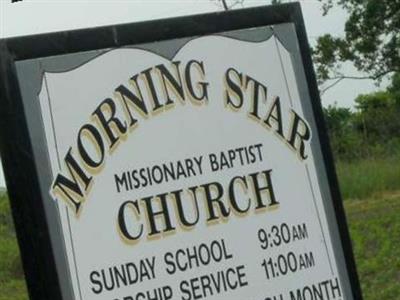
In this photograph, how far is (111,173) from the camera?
9.88ft

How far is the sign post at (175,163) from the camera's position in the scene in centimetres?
290

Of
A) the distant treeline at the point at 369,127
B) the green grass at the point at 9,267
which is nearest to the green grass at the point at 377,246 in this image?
the green grass at the point at 9,267

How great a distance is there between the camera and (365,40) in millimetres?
23734

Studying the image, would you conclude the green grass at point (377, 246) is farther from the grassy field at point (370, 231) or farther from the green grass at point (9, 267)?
the green grass at point (9, 267)

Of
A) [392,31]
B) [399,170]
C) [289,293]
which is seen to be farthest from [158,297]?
[392,31]

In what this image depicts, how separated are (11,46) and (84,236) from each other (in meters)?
0.46

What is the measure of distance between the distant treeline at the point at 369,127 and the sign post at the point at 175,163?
16.5 metres

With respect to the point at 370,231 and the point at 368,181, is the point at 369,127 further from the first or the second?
the point at 370,231

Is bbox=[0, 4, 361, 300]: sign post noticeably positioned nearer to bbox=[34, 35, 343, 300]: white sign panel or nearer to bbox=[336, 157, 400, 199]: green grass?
bbox=[34, 35, 343, 300]: white sign panel

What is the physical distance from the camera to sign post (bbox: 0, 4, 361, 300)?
2898 millimetres

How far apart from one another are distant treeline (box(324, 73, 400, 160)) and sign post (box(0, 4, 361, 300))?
16483mm

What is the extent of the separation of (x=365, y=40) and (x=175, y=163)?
21.0 metres

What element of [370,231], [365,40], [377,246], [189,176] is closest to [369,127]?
[365,40]

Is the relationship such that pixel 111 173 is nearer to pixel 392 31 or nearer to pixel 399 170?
pixel 399 170
